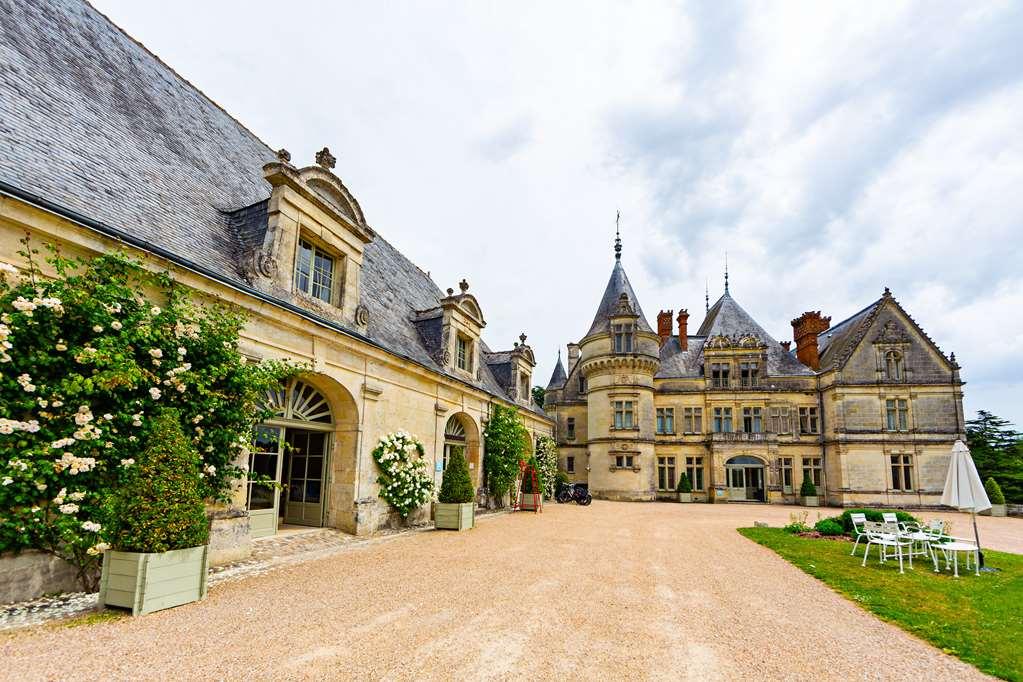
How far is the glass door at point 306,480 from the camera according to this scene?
417 inches

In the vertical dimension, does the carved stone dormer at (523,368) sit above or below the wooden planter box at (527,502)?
above

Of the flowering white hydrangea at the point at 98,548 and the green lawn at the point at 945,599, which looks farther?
the flowering white hydrangea at the point at 98,548

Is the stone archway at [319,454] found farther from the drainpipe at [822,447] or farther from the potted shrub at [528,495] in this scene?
the drainpipe at [822,447]

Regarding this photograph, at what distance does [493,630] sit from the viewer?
16.5 feet

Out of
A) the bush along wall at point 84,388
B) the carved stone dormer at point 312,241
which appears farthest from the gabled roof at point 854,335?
the bush along wall at point 84,388

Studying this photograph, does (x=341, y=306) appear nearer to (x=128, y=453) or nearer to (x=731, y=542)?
(x=128, y=453)

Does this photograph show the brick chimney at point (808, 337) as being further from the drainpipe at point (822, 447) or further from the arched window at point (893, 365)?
the arched window at point (893, 365)

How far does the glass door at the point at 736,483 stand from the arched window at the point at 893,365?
7955 mm

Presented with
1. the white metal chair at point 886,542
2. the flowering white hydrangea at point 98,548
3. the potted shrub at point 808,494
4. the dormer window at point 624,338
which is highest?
the dormer window at point 624,338

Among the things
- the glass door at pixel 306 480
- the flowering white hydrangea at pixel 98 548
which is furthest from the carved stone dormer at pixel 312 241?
the flowering white hydrangea at pixel 98 548

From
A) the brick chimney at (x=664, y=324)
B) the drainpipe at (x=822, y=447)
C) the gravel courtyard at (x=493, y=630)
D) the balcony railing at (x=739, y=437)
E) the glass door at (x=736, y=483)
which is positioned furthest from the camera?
the brick chimney at (x=664, y=324)

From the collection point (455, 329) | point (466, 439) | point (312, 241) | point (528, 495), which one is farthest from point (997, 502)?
point (312, 241)

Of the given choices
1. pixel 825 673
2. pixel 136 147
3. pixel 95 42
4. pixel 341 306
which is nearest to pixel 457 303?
pixel 341 306

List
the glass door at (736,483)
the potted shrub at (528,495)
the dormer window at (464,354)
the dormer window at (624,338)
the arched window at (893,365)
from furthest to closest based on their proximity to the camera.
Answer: the dormer window at (624,338) → the glass door at (736,483) → the arched window at (893,365) → the potted shrub at (528,495) → the dormer window at (464,354)
